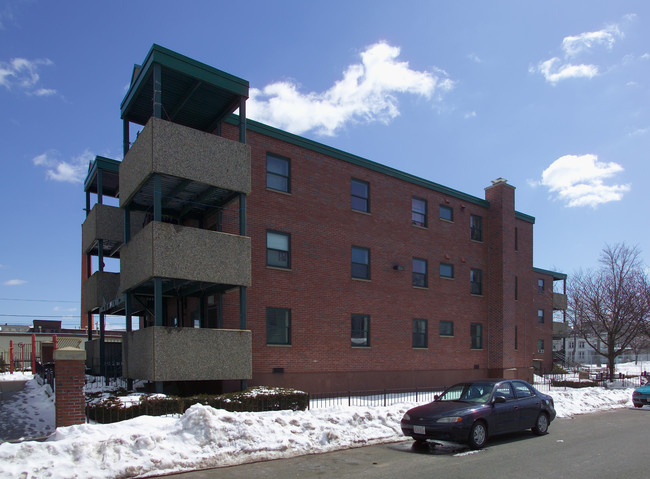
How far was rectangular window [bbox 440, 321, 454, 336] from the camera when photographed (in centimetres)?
2762

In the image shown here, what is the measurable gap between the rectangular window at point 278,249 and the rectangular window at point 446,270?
1009cm

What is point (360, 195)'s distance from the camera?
24.5 metres

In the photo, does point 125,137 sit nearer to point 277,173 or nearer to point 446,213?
point 277,173

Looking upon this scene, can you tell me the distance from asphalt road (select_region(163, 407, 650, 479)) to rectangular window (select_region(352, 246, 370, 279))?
435 inches

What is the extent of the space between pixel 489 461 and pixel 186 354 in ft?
28.9

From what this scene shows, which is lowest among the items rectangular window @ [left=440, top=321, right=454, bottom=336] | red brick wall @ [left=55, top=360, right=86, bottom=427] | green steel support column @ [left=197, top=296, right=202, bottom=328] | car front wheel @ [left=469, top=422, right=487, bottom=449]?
car front wheel @ [left=469, top=422, right=487, bottom=449]

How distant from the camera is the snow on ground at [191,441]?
8.99 meters

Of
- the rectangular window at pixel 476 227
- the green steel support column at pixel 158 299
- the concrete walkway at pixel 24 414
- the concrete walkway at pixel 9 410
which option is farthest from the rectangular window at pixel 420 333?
the concrete walkway at pixel 9 410

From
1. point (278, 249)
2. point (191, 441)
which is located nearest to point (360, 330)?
point (278, 249)

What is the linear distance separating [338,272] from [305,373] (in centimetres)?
445

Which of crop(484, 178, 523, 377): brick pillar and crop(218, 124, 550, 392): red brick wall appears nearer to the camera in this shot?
crop(218, 124, 550, 392): red brick wall

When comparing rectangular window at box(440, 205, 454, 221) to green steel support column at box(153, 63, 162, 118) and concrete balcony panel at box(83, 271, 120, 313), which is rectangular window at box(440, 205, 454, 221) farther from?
green steel support column at box(153, 63, 162, 118)

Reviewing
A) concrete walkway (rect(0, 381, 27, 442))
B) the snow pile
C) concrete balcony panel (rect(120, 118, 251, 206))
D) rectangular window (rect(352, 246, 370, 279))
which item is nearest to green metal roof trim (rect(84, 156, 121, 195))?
concrete balcony panel (rect(120, 118, 251, 206))

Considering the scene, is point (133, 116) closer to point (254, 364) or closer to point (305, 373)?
point (254, 364)
